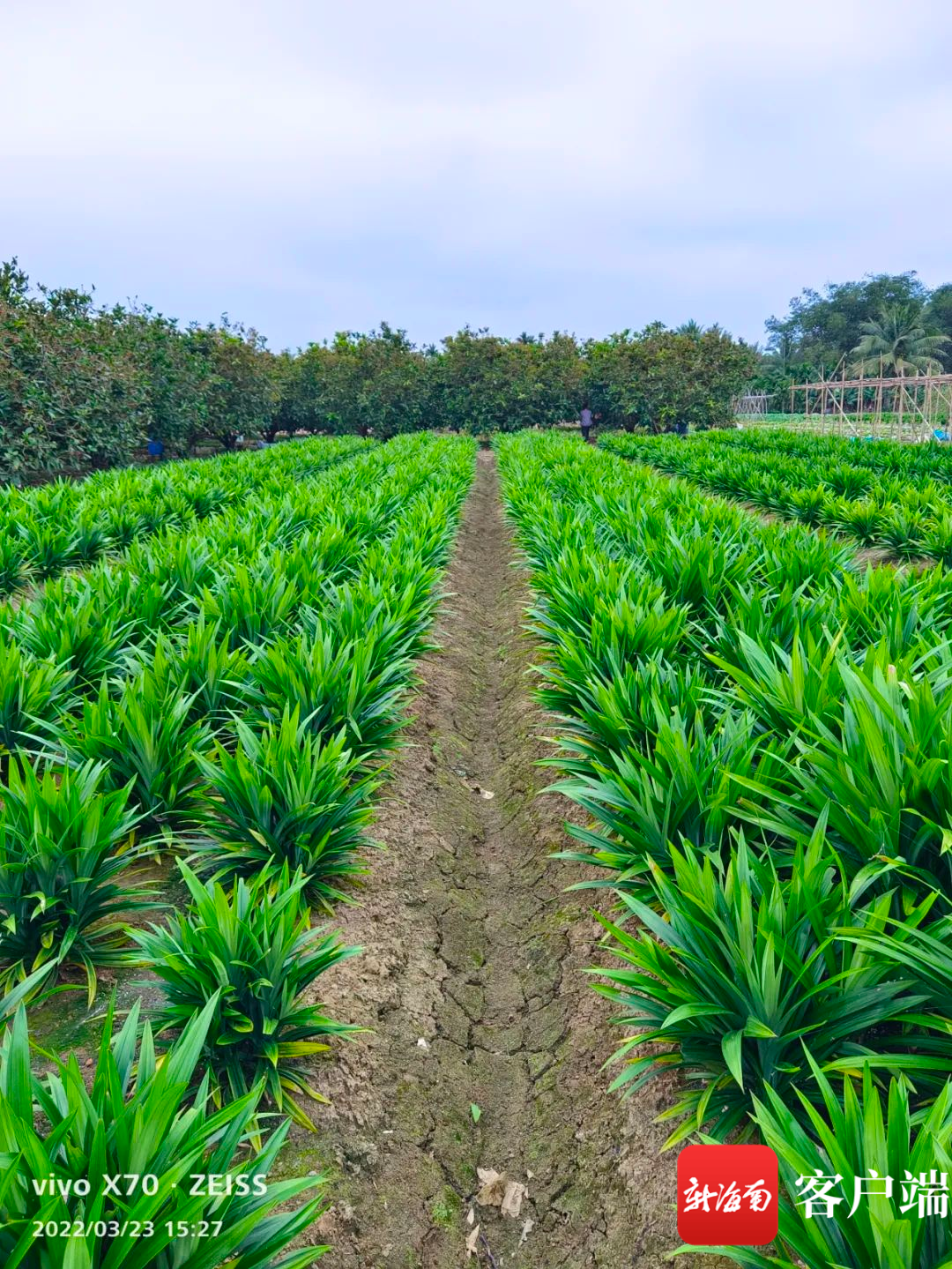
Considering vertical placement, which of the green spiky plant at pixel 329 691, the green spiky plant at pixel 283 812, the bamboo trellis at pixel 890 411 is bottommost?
the green spiky plant at pixel 283 812

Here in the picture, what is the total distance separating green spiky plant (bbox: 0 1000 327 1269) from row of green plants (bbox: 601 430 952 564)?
7134 mm

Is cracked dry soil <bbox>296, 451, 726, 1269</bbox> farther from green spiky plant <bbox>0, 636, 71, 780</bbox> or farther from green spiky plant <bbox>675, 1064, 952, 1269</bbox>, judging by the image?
green spiky plant <bbox>0, 636, 71, 780</bbox>

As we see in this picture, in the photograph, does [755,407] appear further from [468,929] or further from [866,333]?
[468,929]

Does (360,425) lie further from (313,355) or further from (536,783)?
(536,783)

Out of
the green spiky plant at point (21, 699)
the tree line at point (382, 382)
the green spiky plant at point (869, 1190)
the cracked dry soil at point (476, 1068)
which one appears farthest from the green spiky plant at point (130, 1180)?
the tree line at point (382, 382)

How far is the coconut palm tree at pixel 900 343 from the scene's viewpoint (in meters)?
50.8

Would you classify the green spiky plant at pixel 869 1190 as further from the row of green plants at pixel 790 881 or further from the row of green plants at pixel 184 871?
the row of green plants at pixel 184 871

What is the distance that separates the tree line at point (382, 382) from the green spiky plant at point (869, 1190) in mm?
19424

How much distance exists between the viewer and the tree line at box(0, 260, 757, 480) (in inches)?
775

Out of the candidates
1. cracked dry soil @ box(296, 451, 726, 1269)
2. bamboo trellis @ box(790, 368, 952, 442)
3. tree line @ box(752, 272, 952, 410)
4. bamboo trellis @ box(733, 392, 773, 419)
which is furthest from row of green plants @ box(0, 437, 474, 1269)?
tree line @ box(752, 272, 952, 410)

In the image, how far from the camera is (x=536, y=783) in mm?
3869

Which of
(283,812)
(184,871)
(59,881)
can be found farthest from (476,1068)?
(59,881)

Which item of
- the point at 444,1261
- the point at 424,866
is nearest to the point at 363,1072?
the point at 444,1261

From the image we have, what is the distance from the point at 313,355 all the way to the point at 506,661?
35152mm
